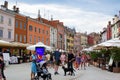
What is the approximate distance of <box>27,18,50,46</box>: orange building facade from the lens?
79.7 m

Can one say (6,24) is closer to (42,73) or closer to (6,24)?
(6,24)

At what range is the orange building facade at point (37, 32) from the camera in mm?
79650

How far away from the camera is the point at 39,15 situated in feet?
330

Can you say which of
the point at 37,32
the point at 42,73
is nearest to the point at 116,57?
the point at 42,73

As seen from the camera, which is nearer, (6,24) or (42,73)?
(42,73)

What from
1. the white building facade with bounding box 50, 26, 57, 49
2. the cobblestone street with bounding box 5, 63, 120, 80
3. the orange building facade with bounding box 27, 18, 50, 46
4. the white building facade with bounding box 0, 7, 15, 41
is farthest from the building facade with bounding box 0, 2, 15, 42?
A: the white building facade with bounding box 50, 26, 57, 49

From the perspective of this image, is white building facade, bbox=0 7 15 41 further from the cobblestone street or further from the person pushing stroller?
the person pushing stroller

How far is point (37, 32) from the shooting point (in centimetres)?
8750

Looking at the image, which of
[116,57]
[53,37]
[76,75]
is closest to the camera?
[76,75]

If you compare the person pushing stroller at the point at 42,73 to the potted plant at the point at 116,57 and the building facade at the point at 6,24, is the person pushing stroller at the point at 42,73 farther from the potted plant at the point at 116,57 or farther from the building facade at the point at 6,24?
the building facade at the point at 6,24

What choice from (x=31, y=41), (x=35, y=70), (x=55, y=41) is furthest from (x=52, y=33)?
(x=35, y=70)

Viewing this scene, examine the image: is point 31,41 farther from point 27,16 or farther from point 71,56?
point 71,56

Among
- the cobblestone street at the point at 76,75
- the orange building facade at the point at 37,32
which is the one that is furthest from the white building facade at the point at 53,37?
the cobblestone street at the point at 76,75

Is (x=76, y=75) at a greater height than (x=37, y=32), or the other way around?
(x=37, y=32)
